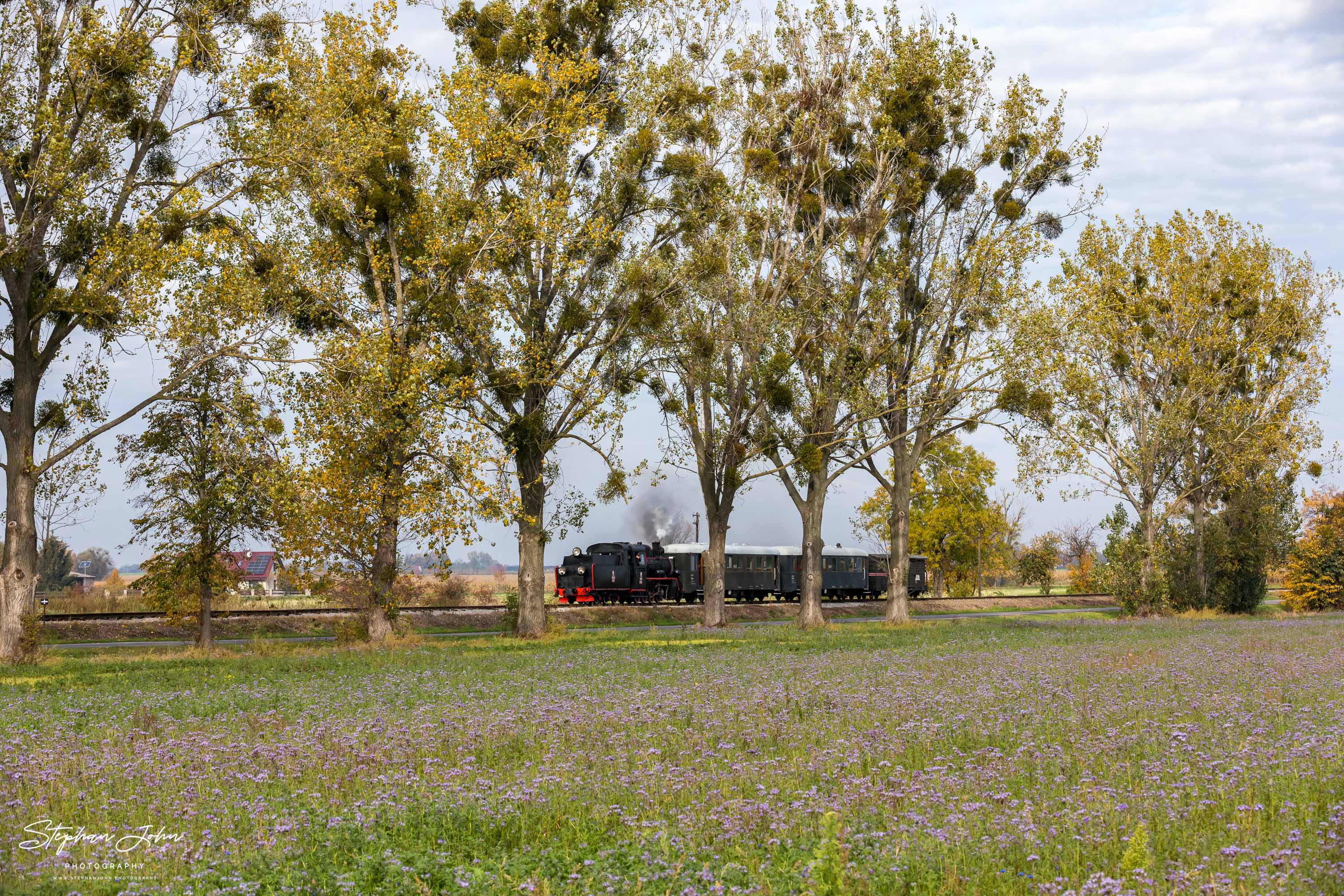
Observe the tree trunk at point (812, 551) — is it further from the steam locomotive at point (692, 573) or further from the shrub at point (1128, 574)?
the shrub at point (1128, 574)

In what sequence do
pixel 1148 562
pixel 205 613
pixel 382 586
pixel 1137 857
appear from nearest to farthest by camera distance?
pixel 1137 857, pixel 382 586, pixel 205 613, pixel 1148 562

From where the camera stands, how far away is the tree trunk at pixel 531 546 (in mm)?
31547

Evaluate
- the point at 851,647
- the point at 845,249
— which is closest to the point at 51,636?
the point at 851,647

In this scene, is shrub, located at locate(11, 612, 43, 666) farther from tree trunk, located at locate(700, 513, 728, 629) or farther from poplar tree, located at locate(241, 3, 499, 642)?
tree trunk, located at locate(700, 513, 728, 629)

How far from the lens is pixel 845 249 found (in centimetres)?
3797

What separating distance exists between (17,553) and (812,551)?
25.1m

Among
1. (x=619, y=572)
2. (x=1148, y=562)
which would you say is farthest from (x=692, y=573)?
(x=1148, y=562)

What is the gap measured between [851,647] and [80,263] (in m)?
21.9

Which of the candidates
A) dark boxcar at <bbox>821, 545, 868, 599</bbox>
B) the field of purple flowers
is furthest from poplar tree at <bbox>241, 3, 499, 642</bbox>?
dark boxcar at <bbox>821, 545, 868, 599</bbox>

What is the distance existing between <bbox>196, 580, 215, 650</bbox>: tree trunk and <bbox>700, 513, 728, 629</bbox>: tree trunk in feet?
52.2

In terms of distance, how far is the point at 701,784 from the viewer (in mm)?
8984

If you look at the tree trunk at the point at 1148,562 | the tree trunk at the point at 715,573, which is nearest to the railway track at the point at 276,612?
the tree trunk at the point at 715,573

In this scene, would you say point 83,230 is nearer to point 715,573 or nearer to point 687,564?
point 715,573

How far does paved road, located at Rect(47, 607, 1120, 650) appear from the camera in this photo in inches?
1265
